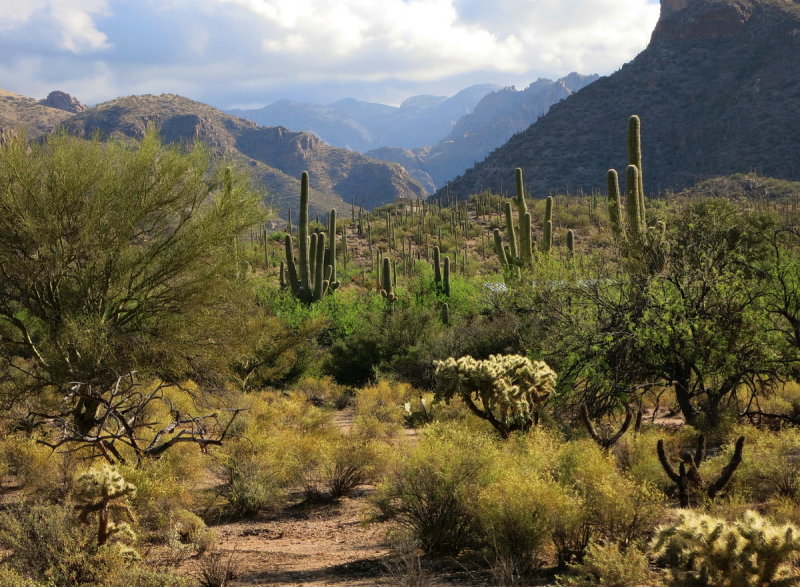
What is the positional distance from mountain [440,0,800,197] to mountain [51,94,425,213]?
55450mm

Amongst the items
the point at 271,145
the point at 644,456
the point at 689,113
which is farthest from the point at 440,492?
the point at 271,145

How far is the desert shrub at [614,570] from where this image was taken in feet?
18.9

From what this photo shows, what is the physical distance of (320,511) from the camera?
10133 millimetres

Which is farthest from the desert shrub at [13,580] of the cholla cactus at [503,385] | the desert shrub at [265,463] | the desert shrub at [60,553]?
the cholla cactus at [503,385]

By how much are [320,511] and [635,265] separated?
755 cm

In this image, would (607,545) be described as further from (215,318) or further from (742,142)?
(742,142)

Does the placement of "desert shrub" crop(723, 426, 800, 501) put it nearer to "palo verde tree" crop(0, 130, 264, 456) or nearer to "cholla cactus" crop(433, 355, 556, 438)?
"cholla cactus" crop(433, 355, 556, 438)

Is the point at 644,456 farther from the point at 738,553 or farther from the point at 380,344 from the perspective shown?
the point at 380,344

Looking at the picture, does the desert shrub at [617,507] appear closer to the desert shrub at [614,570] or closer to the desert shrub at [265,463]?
the desert shrub at [614,570]

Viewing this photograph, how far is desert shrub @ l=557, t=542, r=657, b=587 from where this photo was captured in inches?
227

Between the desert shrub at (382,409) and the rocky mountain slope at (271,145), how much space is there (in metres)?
115

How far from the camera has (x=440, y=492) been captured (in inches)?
302

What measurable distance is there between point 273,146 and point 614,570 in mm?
189490

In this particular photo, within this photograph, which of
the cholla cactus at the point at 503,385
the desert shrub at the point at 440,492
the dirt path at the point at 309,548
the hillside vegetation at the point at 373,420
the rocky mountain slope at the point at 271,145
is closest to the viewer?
the hillside vegetation at the point at 373,420
